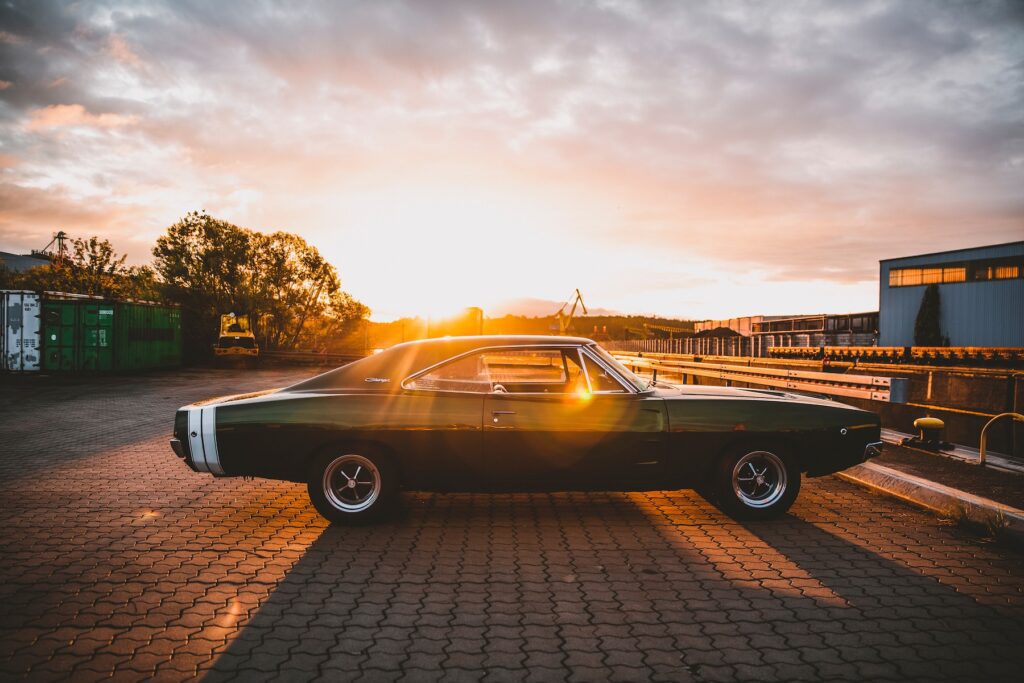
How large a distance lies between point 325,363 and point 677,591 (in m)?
33.4

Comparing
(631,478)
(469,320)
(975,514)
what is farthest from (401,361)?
(469,320)

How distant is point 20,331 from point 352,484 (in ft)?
78.4

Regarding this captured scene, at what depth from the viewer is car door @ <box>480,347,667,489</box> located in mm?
4648

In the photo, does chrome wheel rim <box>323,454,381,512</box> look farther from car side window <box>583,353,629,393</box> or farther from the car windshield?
the car windshield

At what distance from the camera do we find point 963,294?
43281 mm

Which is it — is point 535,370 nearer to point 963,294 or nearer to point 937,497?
point 937,497

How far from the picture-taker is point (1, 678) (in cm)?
258

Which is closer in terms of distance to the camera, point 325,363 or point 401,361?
point 401,361

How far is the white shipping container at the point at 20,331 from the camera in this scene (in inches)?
871

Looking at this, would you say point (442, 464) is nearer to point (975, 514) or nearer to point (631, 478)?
point (631, 478)

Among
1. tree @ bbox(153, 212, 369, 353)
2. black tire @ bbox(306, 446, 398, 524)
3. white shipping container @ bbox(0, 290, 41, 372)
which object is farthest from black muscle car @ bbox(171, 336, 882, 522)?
tree @ bbox(153, 212, 369, 353)

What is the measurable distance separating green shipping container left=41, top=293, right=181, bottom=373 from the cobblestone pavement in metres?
21.3

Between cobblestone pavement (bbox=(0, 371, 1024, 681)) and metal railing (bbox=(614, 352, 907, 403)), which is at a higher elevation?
metal railing (bbox=(614, 352, 907, 403))

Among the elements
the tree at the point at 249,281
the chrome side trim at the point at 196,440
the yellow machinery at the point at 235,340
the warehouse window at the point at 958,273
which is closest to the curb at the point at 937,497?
the chrome side trim at the point at 196,440
